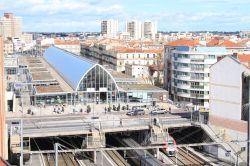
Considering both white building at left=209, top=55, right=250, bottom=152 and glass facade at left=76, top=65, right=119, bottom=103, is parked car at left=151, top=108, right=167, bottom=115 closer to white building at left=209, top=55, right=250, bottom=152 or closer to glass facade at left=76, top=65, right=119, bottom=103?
white building at left=209, top=55, right=250, bottom=152

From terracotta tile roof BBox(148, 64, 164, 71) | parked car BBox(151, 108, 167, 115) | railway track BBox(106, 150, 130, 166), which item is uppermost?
terracotta tile roof BBox(148, 64, 164, 71)

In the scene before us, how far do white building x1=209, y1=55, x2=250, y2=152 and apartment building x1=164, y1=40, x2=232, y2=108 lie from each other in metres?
24.2

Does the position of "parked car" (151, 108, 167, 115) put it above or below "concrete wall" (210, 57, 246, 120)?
below

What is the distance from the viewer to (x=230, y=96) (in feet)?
147

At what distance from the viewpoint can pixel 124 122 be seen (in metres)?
48.1

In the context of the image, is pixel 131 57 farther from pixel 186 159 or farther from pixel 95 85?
pixel 186 159

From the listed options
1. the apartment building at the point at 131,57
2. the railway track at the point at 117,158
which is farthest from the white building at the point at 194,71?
the apartment building at the point at 131,57

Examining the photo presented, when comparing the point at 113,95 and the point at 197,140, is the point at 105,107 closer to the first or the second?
the point at 113,95

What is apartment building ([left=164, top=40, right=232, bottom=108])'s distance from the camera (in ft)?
238

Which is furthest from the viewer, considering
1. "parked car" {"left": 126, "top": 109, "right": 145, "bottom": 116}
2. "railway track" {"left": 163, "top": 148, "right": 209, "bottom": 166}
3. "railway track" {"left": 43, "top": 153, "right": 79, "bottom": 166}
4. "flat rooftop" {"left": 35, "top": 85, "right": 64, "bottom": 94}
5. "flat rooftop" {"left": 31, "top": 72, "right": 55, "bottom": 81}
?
"flat rooftop" {"left": 31, "top": 72, "right": 55, "bottom": 81}

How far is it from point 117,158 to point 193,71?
3332 cm

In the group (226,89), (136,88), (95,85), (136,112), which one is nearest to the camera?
(226,89)

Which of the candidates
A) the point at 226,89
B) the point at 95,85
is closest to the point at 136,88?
the point at 95,85

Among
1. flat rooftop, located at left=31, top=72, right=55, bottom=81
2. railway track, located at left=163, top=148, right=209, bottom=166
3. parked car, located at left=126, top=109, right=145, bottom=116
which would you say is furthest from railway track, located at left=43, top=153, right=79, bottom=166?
flat rooftop, located at left=31, top=72, right=55, bottom=81
